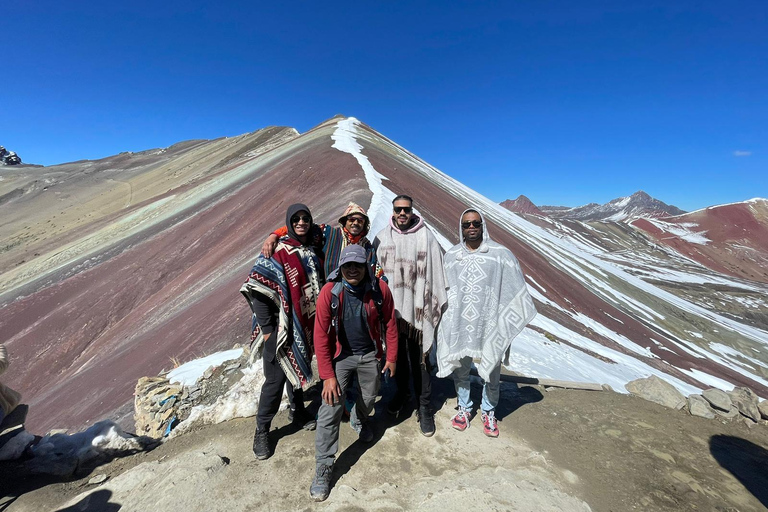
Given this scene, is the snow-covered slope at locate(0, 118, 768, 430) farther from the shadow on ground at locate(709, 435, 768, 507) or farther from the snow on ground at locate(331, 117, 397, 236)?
the shadow on ground at locate(709, 435, 768, 507)

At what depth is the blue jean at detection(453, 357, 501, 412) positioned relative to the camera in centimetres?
279

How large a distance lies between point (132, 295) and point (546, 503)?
12.0 meters

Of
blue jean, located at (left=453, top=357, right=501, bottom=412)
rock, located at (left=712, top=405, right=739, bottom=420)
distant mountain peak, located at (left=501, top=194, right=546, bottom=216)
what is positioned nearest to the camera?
blue jean, located at (left=453, top=357, right=501, bottom=412)

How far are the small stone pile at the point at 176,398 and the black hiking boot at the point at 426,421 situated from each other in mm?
2135

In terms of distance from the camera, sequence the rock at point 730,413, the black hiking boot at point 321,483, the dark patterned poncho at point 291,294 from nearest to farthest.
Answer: the black hiking boot at point 321,483 < the dark patterned poncho at point 291,294 < the rock at point 730,413

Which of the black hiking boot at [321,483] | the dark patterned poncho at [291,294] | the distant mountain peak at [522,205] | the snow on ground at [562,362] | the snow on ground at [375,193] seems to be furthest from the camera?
the distant mountain peak at [522,205]

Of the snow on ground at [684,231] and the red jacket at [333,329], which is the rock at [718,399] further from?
the snow on ground at [684,231]

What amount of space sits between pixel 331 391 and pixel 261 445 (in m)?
0.88

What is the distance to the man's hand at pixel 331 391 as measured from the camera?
7.16 feet

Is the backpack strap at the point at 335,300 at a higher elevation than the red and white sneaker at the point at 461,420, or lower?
higher

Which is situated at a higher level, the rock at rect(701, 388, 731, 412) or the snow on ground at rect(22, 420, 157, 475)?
the snow on ground at rect(22, 420, 157, 475)

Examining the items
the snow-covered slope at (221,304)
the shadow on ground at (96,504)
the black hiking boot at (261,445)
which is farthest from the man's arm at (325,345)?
the snow-covered slope at (221,304)

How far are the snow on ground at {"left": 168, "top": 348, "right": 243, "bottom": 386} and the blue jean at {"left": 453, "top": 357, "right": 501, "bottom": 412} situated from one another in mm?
2847

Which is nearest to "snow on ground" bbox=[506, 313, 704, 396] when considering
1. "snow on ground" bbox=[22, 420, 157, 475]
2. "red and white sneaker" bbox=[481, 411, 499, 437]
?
"red and white sneaker" bbox=[481, 411, 499, 437]
